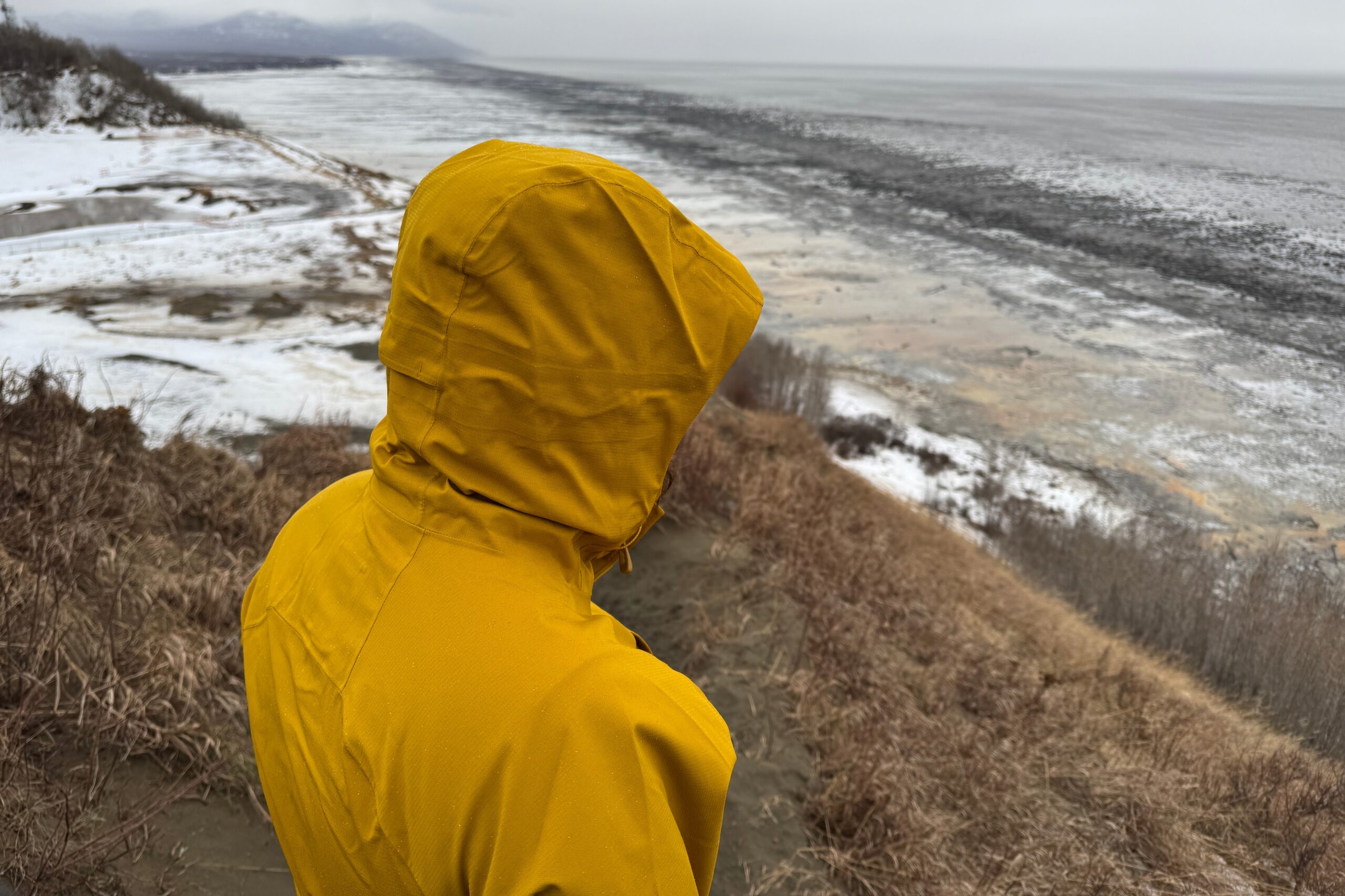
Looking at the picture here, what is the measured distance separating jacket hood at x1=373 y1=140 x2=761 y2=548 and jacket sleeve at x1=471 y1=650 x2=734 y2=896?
288 mm

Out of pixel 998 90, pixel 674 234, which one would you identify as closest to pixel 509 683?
pixel 674 234

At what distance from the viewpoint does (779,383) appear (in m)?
13.6

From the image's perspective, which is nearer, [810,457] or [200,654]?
[200,654]

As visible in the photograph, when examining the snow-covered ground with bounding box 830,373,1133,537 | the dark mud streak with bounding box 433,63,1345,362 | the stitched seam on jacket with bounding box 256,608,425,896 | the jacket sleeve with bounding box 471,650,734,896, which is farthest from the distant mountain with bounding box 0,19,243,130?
the jacket sleeve with bounding box 471,650,734,896

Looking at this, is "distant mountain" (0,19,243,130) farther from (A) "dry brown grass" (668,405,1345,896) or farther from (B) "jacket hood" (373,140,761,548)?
(B) "jacket hood" (373,140,761,548)

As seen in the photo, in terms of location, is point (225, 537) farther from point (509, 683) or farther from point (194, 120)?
point (194, 120)

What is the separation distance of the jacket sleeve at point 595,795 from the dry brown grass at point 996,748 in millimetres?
3058

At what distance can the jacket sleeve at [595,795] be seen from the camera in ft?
2.98

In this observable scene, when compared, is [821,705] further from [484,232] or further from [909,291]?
[909,291]

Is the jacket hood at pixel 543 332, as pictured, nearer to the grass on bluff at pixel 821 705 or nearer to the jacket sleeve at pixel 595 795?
the jacket sleeve at pixel 595 795

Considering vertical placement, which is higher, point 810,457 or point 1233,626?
point 810,457

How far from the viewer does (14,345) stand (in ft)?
27.4

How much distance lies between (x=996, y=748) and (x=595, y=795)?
15.0ft

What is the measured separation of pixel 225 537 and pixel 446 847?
4309 millimetres
